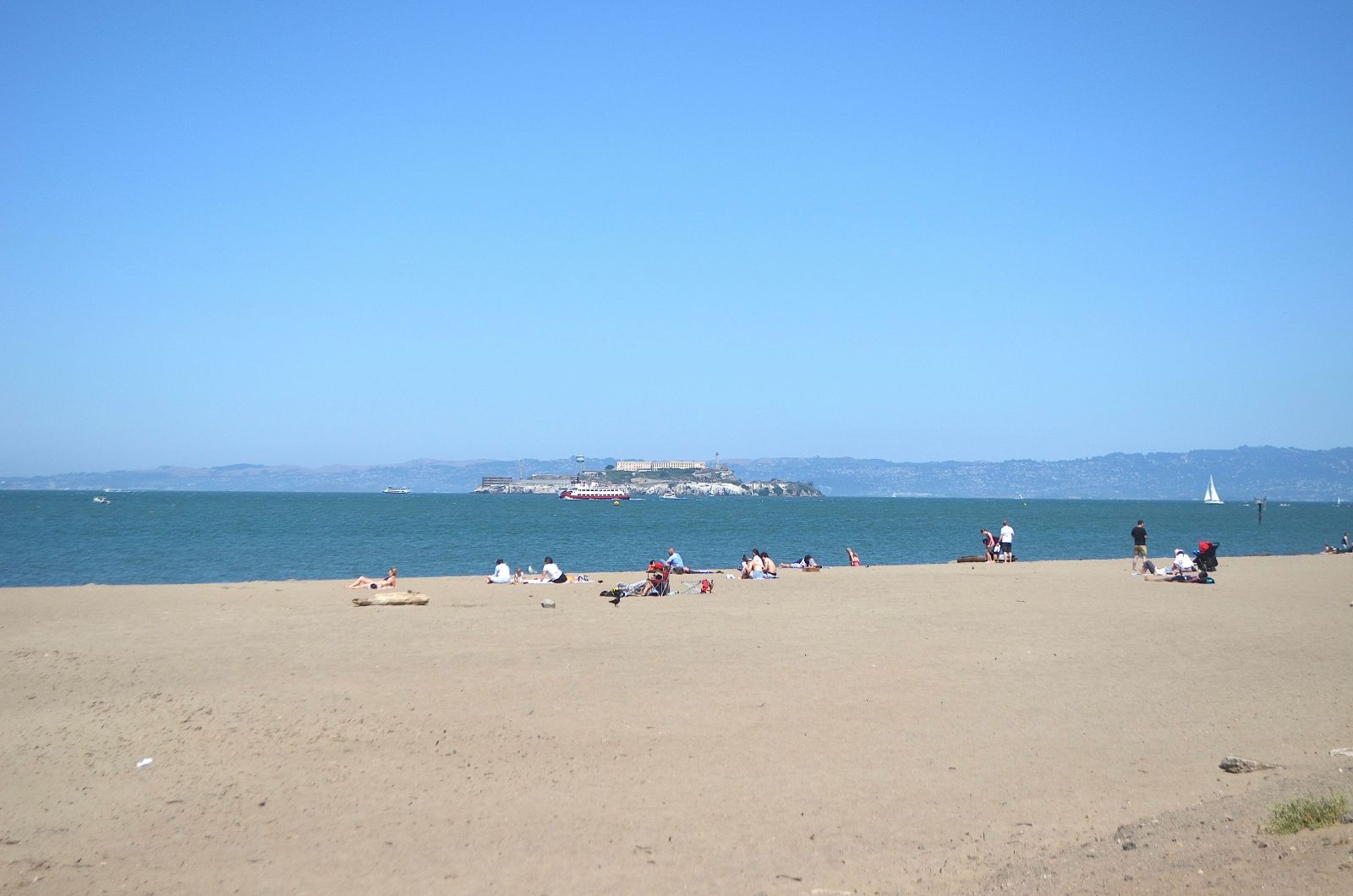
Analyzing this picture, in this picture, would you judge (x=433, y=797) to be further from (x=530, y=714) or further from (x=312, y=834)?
(x=530, y=714)

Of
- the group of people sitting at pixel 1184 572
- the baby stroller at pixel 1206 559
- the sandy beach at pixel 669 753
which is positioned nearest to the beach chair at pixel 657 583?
the sandy beach at pixel 669 753

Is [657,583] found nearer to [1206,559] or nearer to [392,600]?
[392,600]

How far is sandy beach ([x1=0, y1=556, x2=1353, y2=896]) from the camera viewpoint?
712 centimetres

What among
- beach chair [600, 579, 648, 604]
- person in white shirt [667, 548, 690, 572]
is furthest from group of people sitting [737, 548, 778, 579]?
beach chair [600, 579, 648, 604]

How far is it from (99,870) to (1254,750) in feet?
31.4

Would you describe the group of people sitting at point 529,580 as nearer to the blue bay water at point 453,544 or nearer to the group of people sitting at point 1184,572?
the blue bay water at point 453,544

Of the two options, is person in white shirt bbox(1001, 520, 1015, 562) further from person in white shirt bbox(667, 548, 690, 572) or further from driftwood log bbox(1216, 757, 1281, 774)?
driftwood log bbox(1216, 757, 1281, 774)

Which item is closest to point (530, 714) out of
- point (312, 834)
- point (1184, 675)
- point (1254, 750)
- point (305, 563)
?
point (312, 834)

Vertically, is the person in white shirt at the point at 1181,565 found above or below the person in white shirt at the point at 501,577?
above

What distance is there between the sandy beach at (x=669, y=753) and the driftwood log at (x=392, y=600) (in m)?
1.83

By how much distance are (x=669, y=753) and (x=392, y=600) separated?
11572mm

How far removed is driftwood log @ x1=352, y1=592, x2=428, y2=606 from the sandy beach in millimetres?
1833

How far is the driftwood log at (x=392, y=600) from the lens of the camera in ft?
65.6

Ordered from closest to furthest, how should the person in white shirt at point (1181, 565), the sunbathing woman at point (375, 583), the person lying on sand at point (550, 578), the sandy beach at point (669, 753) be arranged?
the sandy beach at point (669, 753) → the sunbathing woman at point (375, 583) → the person in white shirt at point (1181, 565) → the person lying on sand at point (550, 578)
